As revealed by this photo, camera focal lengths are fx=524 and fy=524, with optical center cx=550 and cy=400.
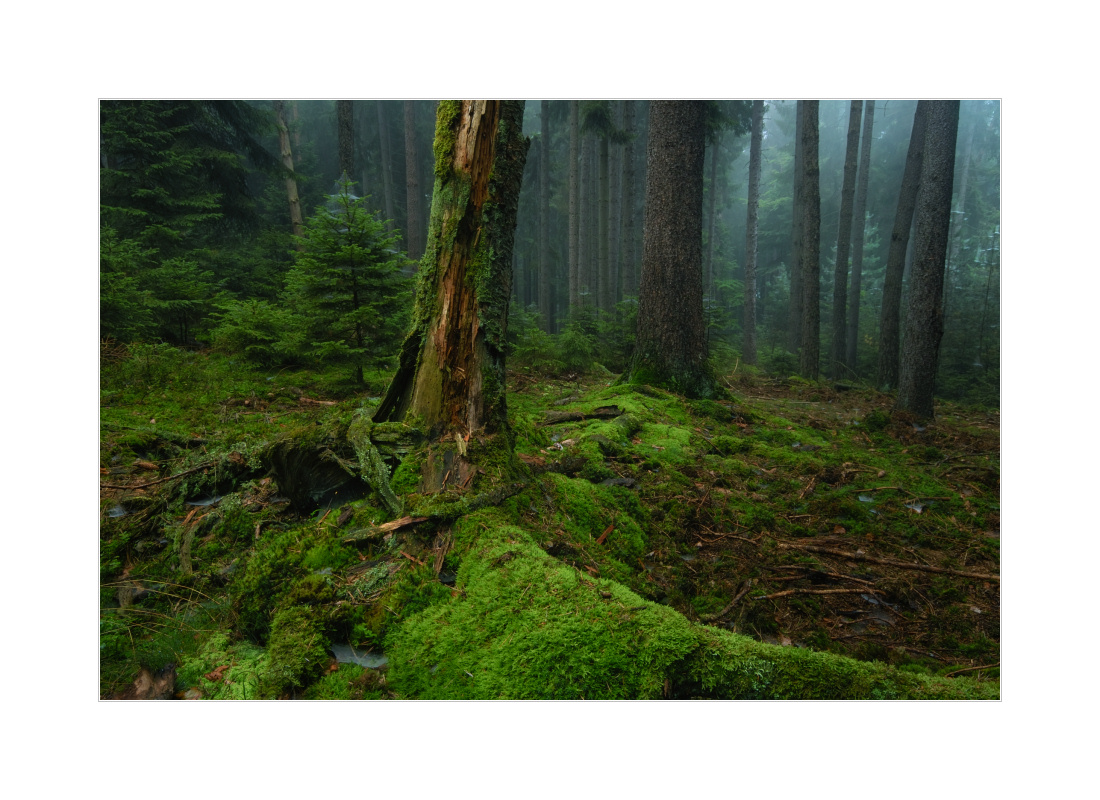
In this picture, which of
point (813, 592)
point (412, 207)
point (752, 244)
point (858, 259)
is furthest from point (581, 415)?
point (858, 259)

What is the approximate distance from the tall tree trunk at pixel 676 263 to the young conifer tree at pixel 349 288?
2946 mm

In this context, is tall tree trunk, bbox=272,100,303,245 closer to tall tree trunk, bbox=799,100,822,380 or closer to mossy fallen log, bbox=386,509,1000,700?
tall tree trunk, bbox=799,100,822,380

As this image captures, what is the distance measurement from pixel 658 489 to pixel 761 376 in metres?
10.2

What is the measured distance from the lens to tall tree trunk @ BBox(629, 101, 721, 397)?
20.2ft

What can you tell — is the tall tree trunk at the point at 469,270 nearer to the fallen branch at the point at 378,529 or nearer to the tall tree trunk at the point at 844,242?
the fallen branch at the point at 378,529

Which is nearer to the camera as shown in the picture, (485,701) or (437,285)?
(485,701)

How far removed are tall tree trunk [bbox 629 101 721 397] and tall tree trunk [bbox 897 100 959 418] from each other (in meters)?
2.81

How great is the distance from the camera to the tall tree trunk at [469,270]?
8.81ft

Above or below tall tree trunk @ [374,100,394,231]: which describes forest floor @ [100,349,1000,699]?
below

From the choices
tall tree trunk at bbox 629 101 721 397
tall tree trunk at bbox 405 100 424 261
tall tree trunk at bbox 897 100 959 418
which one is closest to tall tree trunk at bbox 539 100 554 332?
tall tree trunk at bbox 405 100 424 261

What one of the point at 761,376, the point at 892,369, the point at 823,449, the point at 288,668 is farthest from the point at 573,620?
the point at 761,376

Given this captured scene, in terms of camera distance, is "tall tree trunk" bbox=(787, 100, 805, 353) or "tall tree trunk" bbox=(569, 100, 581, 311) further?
"tall tree trunk" bbox=(787, 100, 805, 353)
